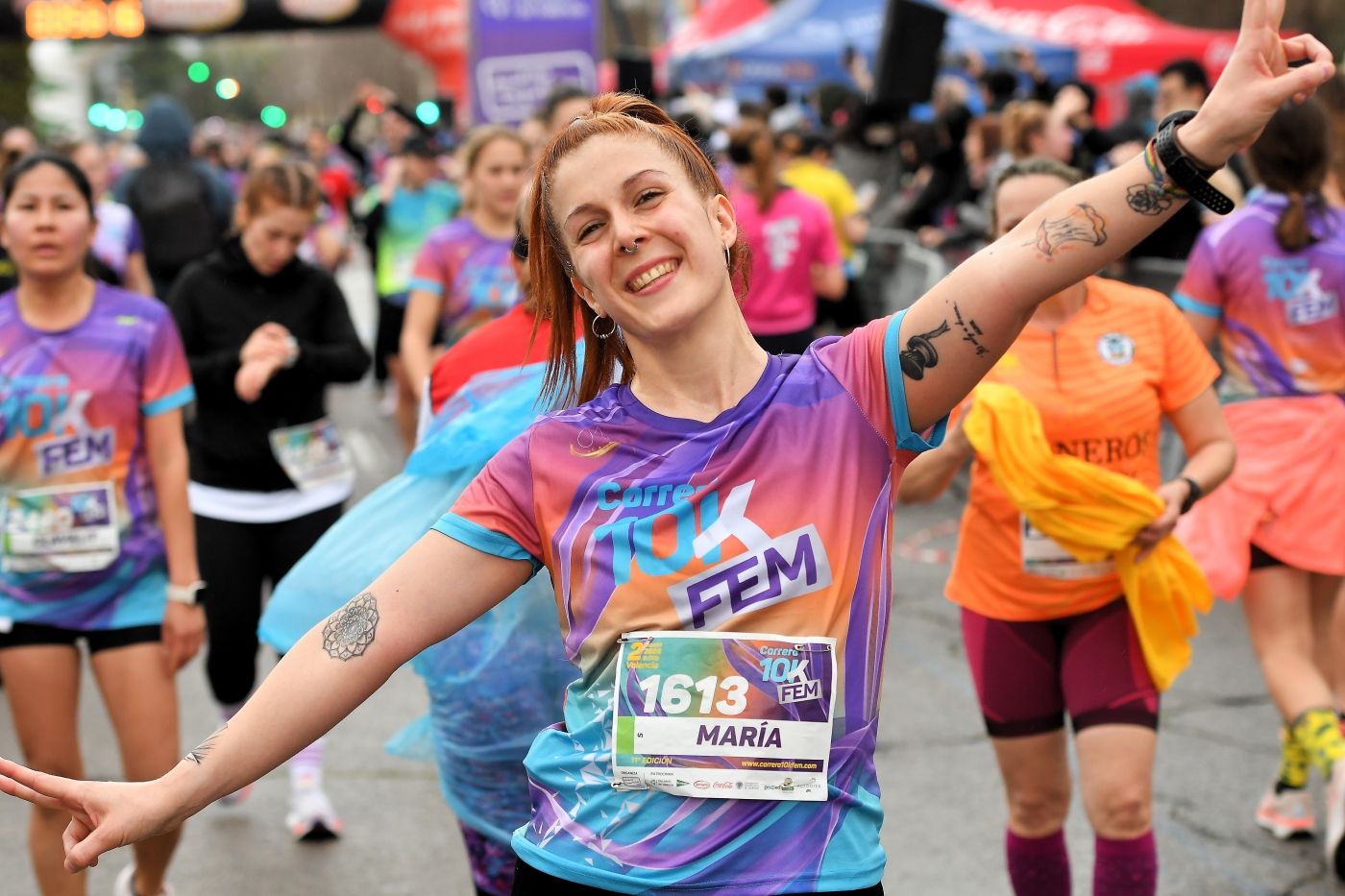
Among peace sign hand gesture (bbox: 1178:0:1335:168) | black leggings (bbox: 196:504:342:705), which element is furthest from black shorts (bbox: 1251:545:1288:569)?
peace sign hand gesture (bbox: 1178:0:1335:168)

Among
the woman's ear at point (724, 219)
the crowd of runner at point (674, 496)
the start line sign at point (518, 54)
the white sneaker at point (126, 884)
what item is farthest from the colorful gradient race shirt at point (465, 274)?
the start line sign at point (518, 54)

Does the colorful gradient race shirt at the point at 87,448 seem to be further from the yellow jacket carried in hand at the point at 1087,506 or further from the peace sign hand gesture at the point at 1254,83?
the peace sign hand gesture at the point at 1254,83

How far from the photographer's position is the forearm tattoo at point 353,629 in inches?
94.2

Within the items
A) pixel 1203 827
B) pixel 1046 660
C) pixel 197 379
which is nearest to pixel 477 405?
pixel 1046 660

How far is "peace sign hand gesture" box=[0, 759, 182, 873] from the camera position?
224 cm

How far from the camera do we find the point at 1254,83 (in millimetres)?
2033

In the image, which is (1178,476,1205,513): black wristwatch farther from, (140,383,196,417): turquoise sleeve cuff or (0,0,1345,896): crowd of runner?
(140,383,196,417): turquoise sleeve cuff

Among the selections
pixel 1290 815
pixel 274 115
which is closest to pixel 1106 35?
pixel 1290 815

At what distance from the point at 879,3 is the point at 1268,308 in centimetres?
1711

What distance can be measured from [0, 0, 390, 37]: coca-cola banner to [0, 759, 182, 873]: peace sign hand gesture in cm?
2692

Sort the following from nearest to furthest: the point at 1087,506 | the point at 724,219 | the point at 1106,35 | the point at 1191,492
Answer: the point at 724,219 → the point at 1087,506 → the point at 1191,492 → the point at 1106,35

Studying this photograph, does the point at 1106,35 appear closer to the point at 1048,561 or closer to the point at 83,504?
the point at 1048,561

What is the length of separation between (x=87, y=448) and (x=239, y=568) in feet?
3.37

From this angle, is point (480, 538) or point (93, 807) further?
point (480, 538)
